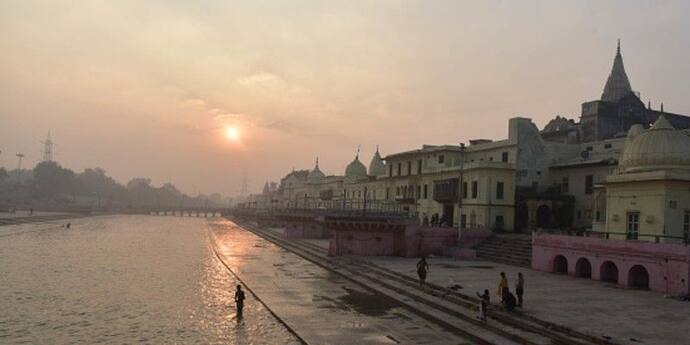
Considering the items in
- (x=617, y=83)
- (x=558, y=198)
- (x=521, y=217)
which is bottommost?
(x=521, y=217)

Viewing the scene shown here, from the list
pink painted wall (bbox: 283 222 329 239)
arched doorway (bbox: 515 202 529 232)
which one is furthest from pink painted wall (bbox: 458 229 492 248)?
pink painted wall (bbox: 283 222 329 239)

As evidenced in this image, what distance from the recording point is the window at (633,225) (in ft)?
116

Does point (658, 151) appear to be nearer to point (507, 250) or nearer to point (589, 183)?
point (507, 250)

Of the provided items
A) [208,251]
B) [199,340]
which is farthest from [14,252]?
[199,340]

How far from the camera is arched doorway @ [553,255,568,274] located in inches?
1468

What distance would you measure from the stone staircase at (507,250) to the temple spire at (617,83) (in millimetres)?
46260

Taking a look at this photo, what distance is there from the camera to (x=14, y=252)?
51625 mm

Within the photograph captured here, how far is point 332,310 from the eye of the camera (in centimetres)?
2631

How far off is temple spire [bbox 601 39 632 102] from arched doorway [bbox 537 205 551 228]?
3648 cm

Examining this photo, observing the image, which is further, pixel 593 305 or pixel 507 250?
pixel 507 250

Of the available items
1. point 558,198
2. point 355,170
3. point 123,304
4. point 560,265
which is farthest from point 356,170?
point 123,304

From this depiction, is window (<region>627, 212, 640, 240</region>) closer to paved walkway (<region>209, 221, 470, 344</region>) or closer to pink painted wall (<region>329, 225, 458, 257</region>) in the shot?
pink painted wall (<region>329, 225, 458, 257</region>)

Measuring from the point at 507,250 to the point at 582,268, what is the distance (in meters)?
9.45

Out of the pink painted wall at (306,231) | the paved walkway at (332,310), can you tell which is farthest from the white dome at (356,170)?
the paved walkway at (332,310)
